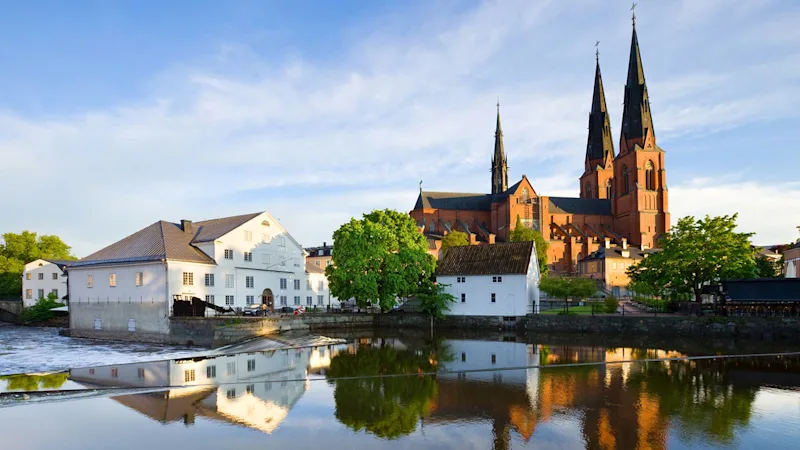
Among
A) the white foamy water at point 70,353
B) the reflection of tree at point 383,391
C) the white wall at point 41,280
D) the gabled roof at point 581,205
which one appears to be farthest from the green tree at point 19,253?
the gabled roof at point 581,205

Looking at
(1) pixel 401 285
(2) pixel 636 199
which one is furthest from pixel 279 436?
(2) pixel 636 199

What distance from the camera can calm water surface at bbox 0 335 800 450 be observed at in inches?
581

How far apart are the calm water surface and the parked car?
13.8 metres

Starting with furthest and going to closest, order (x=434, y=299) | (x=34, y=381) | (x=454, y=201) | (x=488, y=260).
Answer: (x=454, y=201)
(x=488, y=260)
(x=434, y=299)
(x=34, y=381)

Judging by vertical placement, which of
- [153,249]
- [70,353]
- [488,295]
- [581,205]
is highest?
[581,205]

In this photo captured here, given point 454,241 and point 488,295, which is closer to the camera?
point 488,295

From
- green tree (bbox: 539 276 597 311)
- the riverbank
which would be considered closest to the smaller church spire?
green tree (bbox: 539 276 597 311)

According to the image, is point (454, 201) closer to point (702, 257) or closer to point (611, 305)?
point (611, 305)

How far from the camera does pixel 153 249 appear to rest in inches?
1665

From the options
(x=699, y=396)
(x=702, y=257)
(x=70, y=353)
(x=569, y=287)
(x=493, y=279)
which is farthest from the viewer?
(x=569, y=287)

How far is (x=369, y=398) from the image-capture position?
19734 millimetres

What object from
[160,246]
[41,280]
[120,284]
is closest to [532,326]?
[160,246]

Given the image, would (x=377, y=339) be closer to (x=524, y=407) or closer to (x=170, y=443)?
(x=524, y=407)

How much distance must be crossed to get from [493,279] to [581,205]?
73.8 metres
